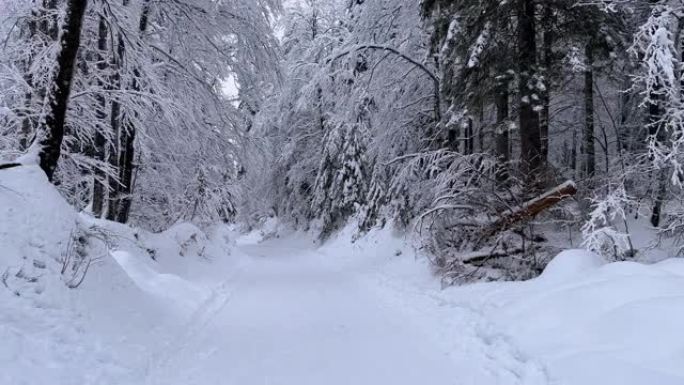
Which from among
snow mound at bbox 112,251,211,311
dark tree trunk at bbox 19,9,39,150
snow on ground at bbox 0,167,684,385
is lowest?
snow mound at bbox 112,251,211,311

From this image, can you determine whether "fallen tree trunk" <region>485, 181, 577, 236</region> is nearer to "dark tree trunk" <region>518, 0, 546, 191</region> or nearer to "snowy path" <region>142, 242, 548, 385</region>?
"dark tree trunk" <region>518, 0, 546, 191</region>

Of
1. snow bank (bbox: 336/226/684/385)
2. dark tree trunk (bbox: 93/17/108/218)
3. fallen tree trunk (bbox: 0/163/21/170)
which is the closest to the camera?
snow bank (bbox: 336/226/684/385)

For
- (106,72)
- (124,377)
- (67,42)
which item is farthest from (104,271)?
(106,72)

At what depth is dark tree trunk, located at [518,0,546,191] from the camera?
10.2 m

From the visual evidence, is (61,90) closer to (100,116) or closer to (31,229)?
(31,229)

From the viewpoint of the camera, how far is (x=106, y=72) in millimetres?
10781

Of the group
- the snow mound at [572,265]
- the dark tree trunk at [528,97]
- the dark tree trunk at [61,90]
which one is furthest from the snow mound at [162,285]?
the dark tree trunk at [528,97]

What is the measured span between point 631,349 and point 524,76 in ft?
22.0

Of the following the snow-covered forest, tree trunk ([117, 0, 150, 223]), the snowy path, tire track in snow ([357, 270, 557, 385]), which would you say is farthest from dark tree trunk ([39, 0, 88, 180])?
tire track in snow ([357, 270, 557, 385])

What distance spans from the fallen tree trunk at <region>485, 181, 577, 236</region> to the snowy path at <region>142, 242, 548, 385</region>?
2.81m

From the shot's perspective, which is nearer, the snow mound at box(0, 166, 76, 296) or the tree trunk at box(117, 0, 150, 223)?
the snow mound at box(0, 166, 76, 296)

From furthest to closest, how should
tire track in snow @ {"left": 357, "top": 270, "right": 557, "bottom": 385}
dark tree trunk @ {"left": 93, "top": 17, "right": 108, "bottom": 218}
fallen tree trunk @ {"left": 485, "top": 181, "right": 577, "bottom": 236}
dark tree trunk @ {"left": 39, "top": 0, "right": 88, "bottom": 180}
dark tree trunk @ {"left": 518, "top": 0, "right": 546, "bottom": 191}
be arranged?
dark tree trunk @ {"left": 93, "top": 17, "right": 108, "bottom": 218}
dark tree trunk @ {"left": 518, "top": 0, "right": 546, "bottom": 191}
fallen tree trunk @ {"left": 485, "top": 181, "right": 577, "bottom": 236}
dark tree trunk @ {"left": 39, "top": 0, "right": 88, "bottom": 180}
tire track in snow @ {"left": 357, "top": 270, "right": 557, "bottom": 385}

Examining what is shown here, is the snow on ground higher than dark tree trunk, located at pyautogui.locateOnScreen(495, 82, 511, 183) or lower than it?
lower

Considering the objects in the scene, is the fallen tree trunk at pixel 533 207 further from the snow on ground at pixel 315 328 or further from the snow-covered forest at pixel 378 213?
the snow on ground at pixel 315 328
